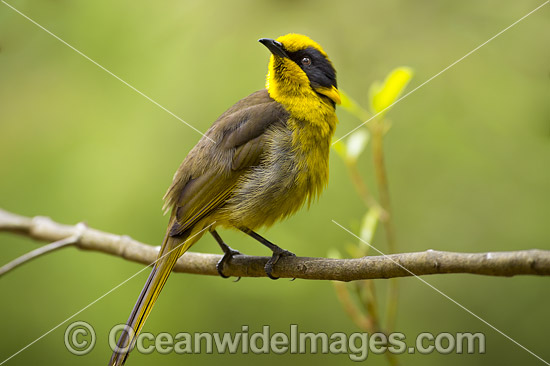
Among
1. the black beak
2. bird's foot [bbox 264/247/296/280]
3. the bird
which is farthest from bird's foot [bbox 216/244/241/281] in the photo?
the black beak

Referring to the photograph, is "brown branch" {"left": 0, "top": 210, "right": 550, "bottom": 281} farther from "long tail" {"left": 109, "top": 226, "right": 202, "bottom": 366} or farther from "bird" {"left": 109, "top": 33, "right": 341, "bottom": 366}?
"long tail" {"left": 109, "top": 226, "right": 202, "bottom": 366}

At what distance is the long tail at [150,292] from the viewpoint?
2439 mm

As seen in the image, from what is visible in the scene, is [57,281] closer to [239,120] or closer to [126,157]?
[126,157]

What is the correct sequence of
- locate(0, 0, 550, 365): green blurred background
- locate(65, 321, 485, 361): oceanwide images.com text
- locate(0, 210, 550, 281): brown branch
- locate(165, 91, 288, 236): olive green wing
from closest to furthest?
locate(0, 210, 550, 281): brown branch
locate(165, 91, 288, 236): olive green wing
locate(65, 321, 485, 361): oceanwide images.com text
locate(0, 0, 550, 365): green blurred background

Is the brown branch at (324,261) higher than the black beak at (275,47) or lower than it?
lower

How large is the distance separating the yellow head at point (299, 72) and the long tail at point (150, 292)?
2.93 ft

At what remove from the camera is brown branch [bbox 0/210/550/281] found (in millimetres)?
1639

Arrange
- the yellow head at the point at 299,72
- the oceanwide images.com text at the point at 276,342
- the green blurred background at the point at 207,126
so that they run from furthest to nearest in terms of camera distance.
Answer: the green blurred background at the point at 207,126
the oceanwide images.com text at the point at 276,342
the yellow head at the point at 299,72

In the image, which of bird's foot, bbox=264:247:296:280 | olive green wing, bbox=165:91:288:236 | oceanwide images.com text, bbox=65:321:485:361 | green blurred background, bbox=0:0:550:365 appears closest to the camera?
bird's foot, bbox=264:247:296:280

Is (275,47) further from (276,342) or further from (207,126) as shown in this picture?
(276,342)

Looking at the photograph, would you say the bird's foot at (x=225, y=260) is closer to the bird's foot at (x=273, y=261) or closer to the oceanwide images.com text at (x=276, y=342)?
the bird's foot at (x=273, y=261)

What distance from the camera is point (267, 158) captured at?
9.96ft

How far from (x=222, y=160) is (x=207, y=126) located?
1456 mm

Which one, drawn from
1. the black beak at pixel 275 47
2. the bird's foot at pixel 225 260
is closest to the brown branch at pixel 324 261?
the bird's foot at pixel 225 260
